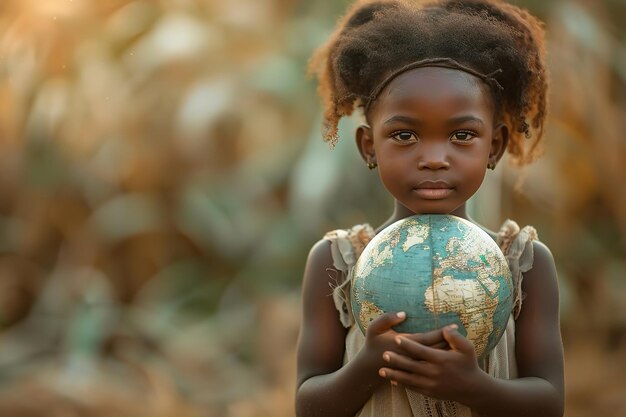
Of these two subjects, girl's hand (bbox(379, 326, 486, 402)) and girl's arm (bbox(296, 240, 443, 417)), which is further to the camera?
girl's arm (bbox(296, 240, 443, 417))

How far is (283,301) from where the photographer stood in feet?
18.2

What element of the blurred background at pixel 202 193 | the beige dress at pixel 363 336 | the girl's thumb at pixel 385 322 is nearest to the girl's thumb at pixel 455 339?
the girl's thumb at pixel 385 322

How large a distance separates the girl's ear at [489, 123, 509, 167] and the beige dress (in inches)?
7.6

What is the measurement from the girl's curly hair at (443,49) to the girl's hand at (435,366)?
2.36 feet

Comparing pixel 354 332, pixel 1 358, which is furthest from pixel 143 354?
pixel 354 332

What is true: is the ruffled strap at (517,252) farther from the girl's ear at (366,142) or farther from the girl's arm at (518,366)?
the girl's ear at (366,142)

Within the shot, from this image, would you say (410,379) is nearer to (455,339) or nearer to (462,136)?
(455,339)

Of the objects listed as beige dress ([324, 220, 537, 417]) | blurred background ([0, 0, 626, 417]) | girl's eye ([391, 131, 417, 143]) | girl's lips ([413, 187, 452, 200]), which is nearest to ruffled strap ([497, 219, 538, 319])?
beige dress ([324, 220, 537, 417])

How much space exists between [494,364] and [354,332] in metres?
0.38

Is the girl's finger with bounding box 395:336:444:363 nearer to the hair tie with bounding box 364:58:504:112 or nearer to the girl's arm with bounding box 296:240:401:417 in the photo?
the girl's arm with bounding box 296:240:401:417

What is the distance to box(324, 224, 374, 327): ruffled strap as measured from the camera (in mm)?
2812

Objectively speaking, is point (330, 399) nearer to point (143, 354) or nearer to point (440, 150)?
point (440, 150)

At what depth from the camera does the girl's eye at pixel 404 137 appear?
260cm

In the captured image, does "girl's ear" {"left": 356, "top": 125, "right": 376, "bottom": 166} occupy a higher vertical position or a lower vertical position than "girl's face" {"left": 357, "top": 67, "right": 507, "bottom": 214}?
higher
